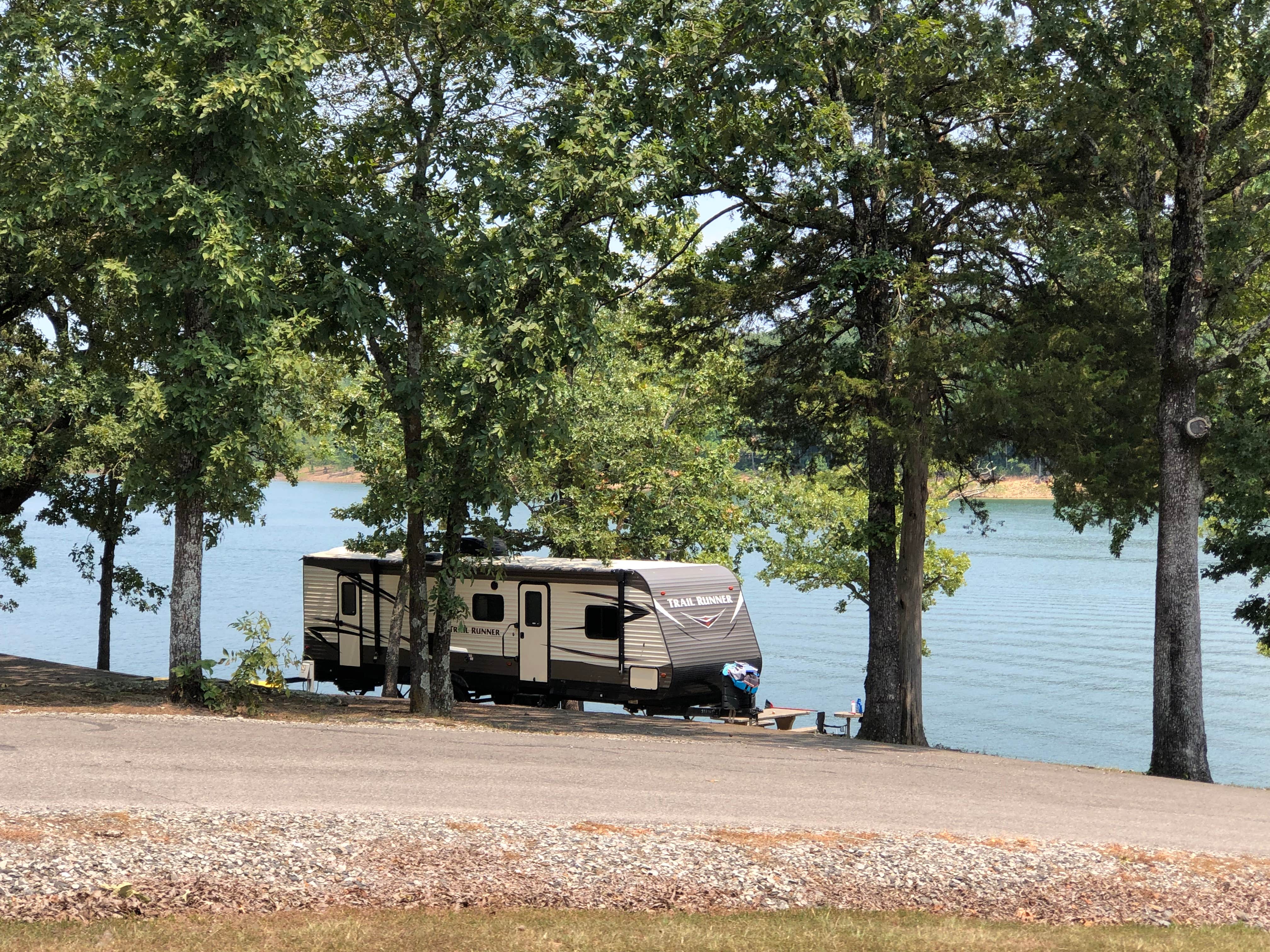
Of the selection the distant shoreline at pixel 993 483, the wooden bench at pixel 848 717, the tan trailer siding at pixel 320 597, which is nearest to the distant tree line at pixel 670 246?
the distant shoreline at pixel 993 483

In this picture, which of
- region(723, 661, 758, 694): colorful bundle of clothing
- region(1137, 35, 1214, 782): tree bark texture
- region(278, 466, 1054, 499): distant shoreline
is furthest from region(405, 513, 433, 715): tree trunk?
region(1137, 35, 1214, 782): tree bark texture

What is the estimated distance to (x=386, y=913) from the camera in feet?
24.8

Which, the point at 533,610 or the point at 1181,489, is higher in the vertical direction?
the point at 1181,489

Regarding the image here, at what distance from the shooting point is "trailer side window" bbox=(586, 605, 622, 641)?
22.0m

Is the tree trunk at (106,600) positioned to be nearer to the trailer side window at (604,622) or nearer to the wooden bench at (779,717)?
the trailer side window at (604,622)

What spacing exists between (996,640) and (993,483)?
3474 cm

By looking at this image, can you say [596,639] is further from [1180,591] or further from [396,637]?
[1180,591]

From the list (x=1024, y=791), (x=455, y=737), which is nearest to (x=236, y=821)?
(x=455, y=737)

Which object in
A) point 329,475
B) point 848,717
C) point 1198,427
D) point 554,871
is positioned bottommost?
point 848,717

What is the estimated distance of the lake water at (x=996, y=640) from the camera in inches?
1554

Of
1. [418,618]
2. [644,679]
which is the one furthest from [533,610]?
[418,618]

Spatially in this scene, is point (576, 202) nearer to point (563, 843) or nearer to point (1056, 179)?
point (1056, 179)

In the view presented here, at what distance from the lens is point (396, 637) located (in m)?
23.2

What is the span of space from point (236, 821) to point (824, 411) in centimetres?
1441
